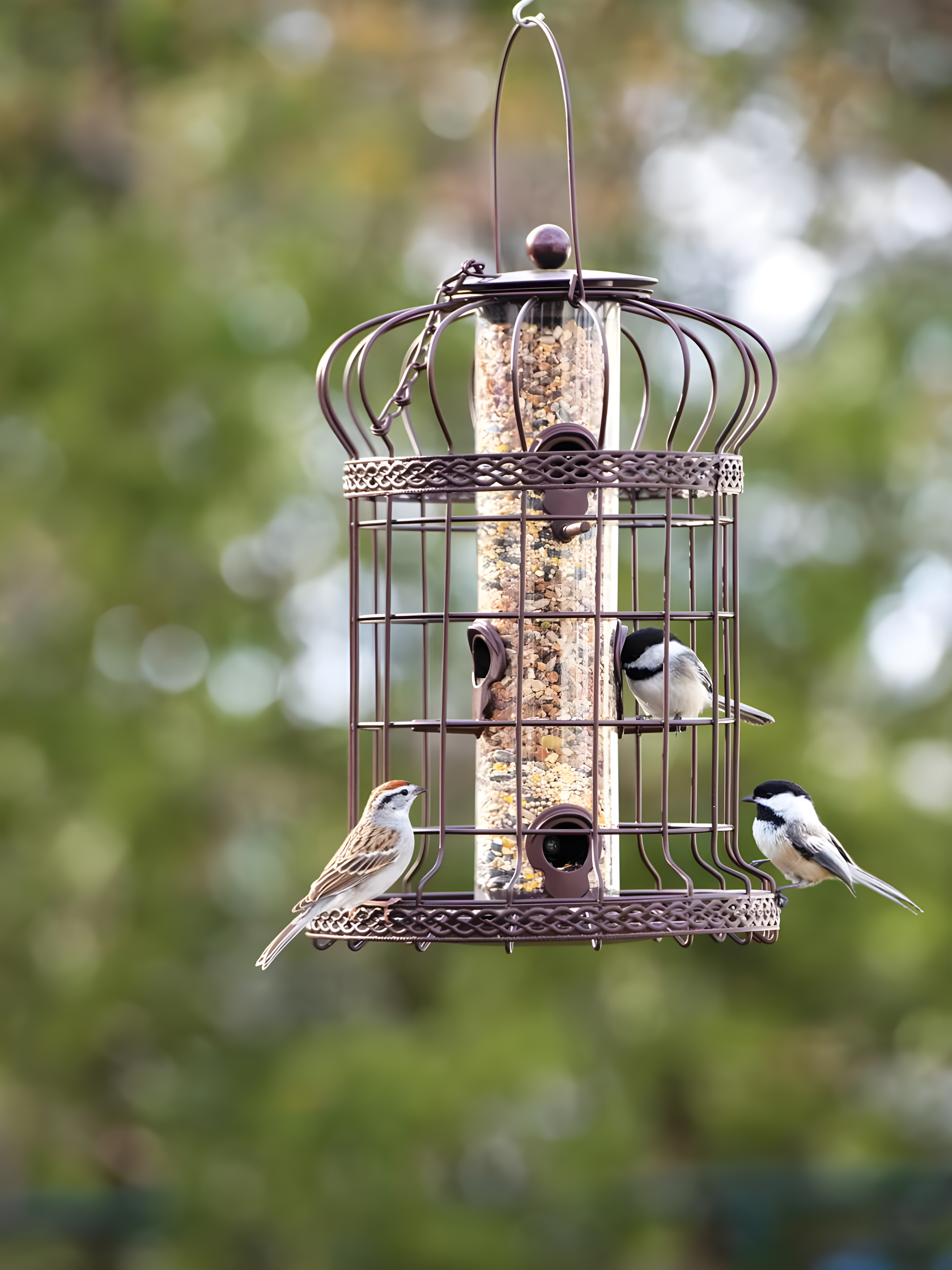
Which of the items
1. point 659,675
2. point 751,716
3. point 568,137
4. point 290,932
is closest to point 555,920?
point 290,932

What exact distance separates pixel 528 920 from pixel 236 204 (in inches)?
391

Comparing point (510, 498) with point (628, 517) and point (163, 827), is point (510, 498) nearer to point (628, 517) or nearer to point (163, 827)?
point (628, 517)

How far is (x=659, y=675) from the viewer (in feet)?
21.3

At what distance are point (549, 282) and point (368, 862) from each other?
6.61ft

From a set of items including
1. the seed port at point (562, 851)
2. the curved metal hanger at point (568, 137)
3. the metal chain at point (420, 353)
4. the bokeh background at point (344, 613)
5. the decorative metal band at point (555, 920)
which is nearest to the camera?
the curved metal hanger at point (568, 137)

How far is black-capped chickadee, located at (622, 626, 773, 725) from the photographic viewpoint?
6520 mm

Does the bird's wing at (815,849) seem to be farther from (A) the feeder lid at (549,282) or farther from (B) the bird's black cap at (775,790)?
(A) the feeder lid at (549,282)

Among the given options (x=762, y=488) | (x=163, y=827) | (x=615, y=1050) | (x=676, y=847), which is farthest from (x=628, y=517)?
(x=615, y=1050)

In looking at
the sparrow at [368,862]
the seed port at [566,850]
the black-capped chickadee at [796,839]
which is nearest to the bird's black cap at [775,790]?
the black-capped chickadee at [796,839]

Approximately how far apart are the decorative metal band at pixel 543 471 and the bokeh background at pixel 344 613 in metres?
6.60

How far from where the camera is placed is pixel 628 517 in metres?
6.43

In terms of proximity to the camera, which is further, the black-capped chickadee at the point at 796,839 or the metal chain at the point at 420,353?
the black-capped chickadee at the point at 796,839

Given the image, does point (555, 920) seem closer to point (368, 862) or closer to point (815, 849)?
point (368, 862)

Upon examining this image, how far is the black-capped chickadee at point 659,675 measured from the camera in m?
6.52
